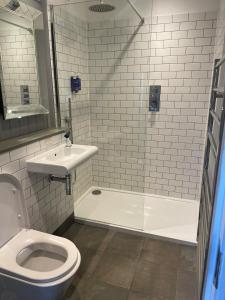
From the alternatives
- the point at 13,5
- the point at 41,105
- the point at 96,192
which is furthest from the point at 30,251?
the point at 13,5

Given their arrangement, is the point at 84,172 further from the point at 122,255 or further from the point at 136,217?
the point at 122,255

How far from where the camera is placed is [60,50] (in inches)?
92.7

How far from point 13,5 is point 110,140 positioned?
6.17 feet

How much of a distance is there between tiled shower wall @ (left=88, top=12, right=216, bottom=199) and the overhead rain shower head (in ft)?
0.55

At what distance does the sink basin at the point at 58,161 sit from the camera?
169cm

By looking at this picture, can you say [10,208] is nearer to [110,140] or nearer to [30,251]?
[30,251]

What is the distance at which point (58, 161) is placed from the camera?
1.89 metres

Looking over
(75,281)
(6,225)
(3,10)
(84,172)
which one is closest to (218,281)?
(6,225)

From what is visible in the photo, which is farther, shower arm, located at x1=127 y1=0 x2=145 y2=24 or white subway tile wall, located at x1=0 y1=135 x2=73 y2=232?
shower arm, located at x1=127 y1=0 x2=145 y2=24

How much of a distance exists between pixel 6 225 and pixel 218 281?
1.38m

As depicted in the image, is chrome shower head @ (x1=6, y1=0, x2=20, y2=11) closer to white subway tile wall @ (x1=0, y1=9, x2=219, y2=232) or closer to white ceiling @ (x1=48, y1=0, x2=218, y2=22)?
white subway tile wall @ (x1=0, y1=9, x2=219, y2=232)

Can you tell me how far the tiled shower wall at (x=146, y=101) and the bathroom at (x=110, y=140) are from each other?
1 centimetres

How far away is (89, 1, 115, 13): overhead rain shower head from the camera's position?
8.32ft

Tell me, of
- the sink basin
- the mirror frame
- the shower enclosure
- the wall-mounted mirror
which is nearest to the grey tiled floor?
the shower enclosure
